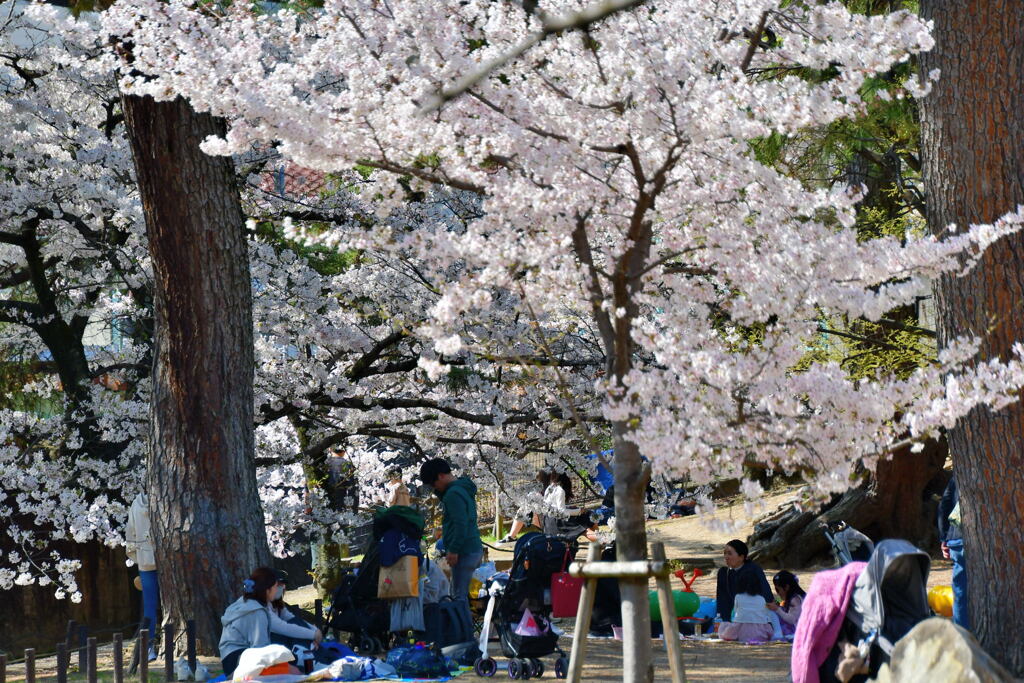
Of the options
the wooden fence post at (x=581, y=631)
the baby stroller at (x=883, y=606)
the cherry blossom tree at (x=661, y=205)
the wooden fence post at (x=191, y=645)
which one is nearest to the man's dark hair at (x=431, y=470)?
the wooden fence post at (x=191, y=645)

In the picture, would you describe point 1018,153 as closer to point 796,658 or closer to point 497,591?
point 796,658

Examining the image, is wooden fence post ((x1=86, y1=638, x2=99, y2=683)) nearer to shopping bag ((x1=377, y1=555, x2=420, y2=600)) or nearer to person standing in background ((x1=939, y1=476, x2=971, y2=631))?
shopping bag ((x1=377, y1=555, x2=420, y2=600))

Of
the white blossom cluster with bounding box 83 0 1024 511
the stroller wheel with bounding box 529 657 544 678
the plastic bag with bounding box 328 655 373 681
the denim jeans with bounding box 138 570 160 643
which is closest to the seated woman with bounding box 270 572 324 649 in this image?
the plastic bag with bounding box 328 655 373 681

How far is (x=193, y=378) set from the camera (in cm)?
902

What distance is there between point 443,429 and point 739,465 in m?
8.09

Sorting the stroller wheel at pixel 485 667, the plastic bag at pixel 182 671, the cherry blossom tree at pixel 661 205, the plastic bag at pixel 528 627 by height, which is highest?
the cherry blossom tree at pixel 661 205

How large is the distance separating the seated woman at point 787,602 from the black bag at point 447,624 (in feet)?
8.56

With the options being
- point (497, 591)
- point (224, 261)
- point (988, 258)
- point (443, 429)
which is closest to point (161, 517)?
point (224, 261)

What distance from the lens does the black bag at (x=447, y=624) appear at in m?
8.88

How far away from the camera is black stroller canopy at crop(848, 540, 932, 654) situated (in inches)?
214

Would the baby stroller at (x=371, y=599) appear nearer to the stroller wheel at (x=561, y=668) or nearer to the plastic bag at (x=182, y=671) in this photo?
the plastic bag at (x=182, y=671)

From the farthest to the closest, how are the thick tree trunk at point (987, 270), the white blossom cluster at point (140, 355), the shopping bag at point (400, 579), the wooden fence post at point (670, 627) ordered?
the white blossom cluster at point (140, 355) < the shopping bag at point (400, 579) < the thick tree trunk at point (987, 270) < the wooden fence post at point (670, 627)

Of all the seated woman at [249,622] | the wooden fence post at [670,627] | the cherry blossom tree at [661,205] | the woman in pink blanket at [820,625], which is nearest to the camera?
the cherry blossom tree at [661,205]

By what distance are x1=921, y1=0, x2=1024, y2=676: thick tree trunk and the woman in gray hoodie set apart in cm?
454
